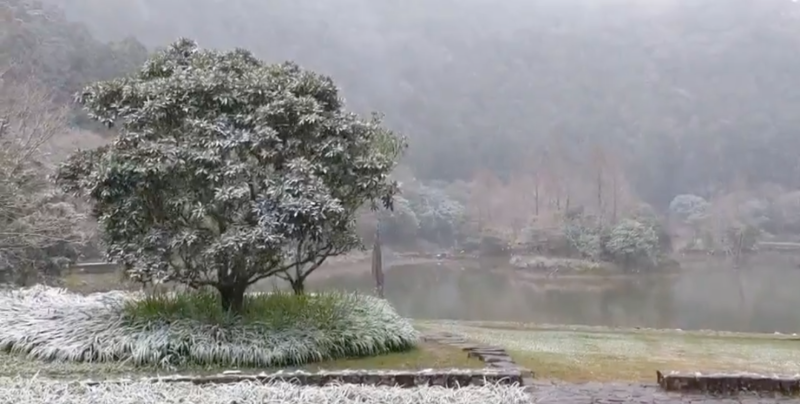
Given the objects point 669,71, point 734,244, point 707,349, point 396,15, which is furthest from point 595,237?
point 396,15

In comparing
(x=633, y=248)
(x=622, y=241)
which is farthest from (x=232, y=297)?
(x=633, y=248)

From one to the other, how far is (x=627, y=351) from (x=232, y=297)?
4.12 meters

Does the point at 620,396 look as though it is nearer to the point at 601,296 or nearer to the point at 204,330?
the point at 204,330

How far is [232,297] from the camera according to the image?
655 centimetres

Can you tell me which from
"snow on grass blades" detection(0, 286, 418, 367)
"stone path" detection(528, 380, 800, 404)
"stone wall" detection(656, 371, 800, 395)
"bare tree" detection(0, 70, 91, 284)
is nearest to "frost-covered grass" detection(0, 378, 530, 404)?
"stone path" detection(528, 380, 800, 404)

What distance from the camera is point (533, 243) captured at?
74.9 ft

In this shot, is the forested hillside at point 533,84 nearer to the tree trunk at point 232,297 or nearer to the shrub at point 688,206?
the shrub at point 688,206

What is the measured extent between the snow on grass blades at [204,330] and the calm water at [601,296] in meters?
4.45

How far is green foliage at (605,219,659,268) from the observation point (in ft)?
66.9

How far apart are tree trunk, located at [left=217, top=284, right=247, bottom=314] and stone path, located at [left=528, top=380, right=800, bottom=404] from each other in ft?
9.63

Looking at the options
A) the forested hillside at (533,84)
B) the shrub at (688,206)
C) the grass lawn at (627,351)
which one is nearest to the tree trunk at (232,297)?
the grass lawn at (627,351)

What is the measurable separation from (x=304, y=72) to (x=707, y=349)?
5.47 meters

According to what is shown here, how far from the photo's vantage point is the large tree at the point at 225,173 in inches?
237

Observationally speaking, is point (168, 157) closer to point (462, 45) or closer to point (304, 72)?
point (304, 72)
